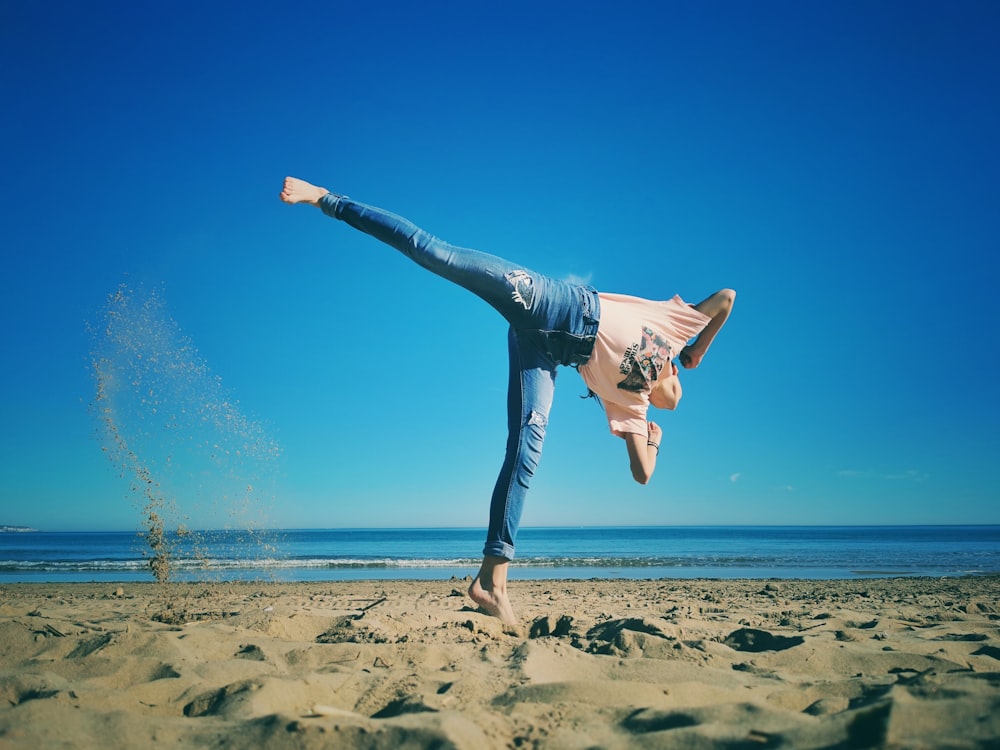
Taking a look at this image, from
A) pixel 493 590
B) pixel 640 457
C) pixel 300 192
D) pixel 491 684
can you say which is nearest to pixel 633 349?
pixel 640 457

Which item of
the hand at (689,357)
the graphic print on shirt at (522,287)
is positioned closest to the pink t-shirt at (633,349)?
the hand at (689,357)

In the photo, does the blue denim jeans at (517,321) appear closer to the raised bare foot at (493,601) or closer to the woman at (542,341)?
the woman at (542,341)

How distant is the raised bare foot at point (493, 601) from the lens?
3.38m

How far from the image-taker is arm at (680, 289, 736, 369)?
11.5ft

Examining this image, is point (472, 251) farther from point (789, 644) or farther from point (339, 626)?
point (789, 644)

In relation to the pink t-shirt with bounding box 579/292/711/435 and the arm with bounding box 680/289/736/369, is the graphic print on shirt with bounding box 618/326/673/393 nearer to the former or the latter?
the pink t-shirt with bounding box 579/292/711/435


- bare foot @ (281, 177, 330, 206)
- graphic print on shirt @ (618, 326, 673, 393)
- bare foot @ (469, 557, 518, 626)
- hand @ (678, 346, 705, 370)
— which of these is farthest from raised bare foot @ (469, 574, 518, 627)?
bare foot @ (281, 177, 330, 206)

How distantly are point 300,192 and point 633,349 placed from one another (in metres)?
1.85

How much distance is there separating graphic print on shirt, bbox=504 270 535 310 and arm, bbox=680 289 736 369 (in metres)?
1.00

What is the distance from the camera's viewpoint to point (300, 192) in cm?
329

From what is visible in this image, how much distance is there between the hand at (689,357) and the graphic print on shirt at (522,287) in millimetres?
1020

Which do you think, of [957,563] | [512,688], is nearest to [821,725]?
[512,688]

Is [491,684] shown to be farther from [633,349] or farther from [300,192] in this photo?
[300,192]

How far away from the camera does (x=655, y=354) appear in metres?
3.28
